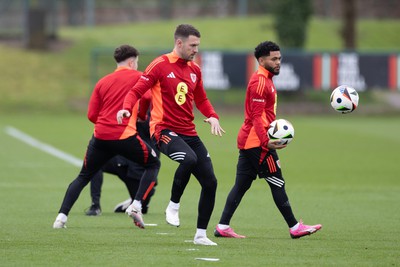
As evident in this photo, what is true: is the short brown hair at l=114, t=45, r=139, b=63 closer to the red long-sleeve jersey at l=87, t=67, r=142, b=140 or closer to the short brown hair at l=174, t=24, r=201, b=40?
the red long-sleeve jersey at l=87, t=67, r=142, b=140

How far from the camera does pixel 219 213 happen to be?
13242mm

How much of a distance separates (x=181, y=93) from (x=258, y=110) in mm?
846

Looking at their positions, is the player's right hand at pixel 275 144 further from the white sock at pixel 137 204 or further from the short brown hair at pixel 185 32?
the white sock at pixel 137 204

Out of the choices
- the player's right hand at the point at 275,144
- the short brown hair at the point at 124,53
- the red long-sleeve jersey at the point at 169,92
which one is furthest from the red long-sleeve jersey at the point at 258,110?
the short brown hair at the point at 124,53

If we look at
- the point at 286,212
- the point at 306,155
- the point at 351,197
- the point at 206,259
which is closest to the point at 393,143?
the point at 306,155

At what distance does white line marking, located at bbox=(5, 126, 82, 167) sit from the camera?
69.5 ft

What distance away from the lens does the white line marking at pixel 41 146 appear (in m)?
21.2

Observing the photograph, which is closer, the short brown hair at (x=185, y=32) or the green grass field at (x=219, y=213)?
the green grass field at (x=219, y=213)

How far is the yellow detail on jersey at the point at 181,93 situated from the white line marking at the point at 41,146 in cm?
1015

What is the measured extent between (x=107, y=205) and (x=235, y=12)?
1526 inches

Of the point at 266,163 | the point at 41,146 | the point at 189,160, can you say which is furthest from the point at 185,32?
the point at 41,146

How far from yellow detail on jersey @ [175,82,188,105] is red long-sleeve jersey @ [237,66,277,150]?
27.6 inches

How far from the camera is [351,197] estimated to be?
15.3 meters

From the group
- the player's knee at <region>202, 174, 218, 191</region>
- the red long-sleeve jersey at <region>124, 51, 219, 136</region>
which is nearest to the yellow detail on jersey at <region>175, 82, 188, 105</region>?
the red long-sleeve jersey at <region>124, 51, 219, 136</region>
